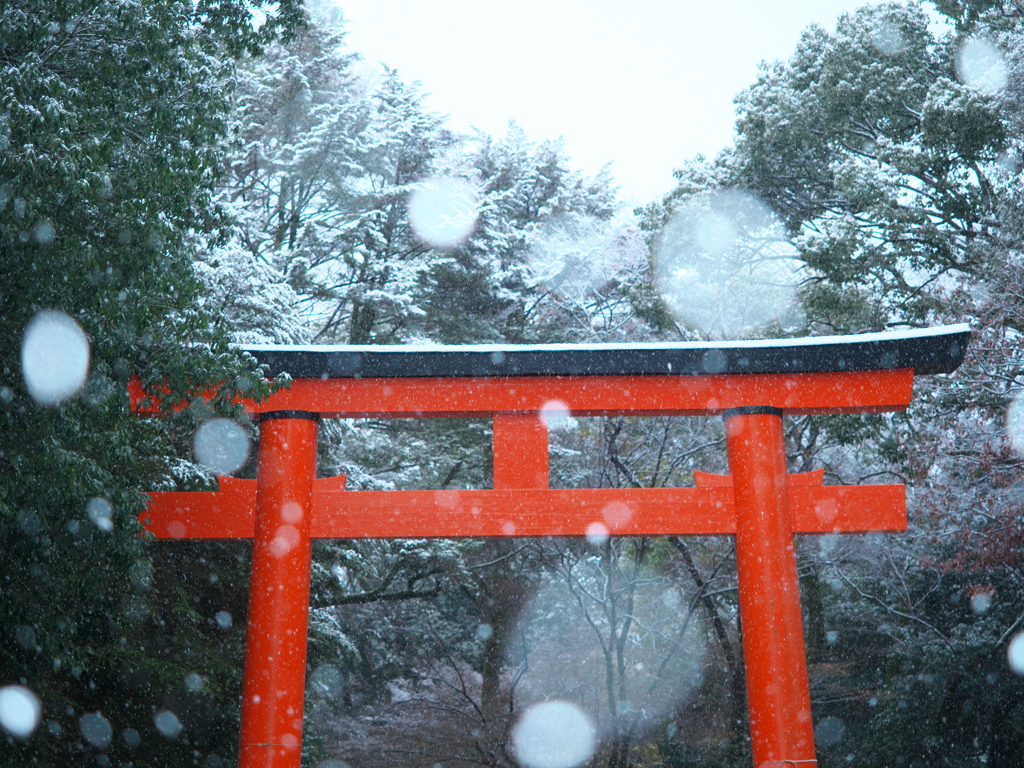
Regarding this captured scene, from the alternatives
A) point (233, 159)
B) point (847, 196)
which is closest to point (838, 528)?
point (847, 196)

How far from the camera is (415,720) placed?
39.3 feet

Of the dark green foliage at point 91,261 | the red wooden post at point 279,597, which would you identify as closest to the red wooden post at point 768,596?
the red wooden post at point 279,597

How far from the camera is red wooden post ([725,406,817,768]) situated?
5.27 metres

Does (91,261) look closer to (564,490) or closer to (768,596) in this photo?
(564,490)

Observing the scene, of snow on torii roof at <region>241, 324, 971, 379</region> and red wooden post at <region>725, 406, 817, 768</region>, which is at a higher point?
snow on torii roof at <region>241, 324, 971, 379</region>

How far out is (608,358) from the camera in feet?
18.9

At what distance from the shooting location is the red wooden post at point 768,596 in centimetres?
527

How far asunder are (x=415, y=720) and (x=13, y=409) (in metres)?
9.22

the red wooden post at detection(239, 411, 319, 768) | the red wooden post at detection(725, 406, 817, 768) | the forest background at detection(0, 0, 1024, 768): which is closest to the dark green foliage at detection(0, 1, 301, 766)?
the forest background at detection(0, 0, 1024, 768)

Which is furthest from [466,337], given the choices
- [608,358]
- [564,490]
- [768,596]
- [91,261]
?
[91,261]

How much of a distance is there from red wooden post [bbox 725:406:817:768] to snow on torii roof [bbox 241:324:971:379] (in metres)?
0.39

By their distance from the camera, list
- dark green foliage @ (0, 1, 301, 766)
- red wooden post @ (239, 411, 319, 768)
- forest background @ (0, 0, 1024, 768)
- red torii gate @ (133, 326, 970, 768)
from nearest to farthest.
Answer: dark green foliage @ (0, 1, 301, 766) < forest background @ (0, 0, 1024, 768) < red wooden post @ (239, 411, 319, 768) < red torii gate @ (133, 326, 970, 768)

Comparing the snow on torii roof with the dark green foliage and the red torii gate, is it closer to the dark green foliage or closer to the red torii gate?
the red torii gate

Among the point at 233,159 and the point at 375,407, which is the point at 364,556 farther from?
the point at 233,159
